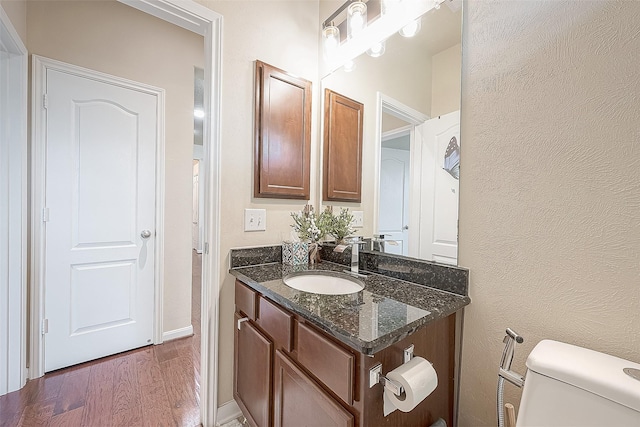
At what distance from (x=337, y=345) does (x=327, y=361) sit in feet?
0.23

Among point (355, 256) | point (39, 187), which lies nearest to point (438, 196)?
point (355, 256)

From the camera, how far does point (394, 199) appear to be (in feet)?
4.62

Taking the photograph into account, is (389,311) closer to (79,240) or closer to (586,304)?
(586,304)

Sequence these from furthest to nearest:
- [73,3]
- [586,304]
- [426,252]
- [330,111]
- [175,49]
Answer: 1. [175,49]
2. [73,3]
3. [330,111]
4. [426,252]
5. [586,304]

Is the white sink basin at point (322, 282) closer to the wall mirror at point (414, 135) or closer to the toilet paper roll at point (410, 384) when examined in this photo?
the wall mirror at point (414, 135)

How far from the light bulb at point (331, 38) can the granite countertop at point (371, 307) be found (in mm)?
1372

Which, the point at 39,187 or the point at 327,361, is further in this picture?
the point at 39,187

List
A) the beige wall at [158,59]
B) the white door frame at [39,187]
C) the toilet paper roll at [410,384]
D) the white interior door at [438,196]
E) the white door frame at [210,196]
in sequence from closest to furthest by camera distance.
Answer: the toilet paper roll at [410,384], the white interior door at [438,196], the white door frame at [210,196], the white door frame at [39,187], the beige wall at [158,59]

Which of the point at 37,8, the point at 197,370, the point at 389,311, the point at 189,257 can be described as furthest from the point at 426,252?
the point at 37,8

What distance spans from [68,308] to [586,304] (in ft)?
9.23

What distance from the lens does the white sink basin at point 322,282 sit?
1.31 meters

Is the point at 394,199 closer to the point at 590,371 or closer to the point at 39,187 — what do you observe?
the point at 590,371

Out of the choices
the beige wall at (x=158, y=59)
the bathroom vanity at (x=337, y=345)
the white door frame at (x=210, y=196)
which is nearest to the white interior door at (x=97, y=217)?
the beige wall at (x=158, y=59)

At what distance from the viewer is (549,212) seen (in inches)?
33.0
